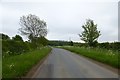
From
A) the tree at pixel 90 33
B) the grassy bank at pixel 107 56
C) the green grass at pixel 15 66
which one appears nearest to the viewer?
the green grass at pixel 15 66

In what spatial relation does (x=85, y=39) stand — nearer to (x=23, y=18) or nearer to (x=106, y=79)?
(x=23, y=18)

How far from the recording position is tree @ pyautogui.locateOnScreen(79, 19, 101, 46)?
235 ft

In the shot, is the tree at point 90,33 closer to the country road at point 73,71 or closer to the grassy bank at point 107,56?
the grassy bank at point 107,56

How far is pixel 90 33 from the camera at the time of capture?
239 feet

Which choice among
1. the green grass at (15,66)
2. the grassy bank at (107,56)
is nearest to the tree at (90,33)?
the grassy bank at (107,56)

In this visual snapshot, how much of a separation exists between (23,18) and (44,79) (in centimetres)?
7068

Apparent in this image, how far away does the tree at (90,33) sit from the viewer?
71688mm

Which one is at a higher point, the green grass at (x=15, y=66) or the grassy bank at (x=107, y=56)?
the grassy bank at (x=107, y=56)

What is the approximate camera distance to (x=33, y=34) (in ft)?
263

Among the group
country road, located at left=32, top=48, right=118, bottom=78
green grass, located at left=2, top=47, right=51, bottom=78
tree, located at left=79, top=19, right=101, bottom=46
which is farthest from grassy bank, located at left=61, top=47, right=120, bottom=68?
tree, located at left=79, top=19, right=101, bottom=46

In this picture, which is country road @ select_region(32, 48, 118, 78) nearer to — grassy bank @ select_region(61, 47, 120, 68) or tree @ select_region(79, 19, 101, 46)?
grassy bank @ select_region(61, 47, 120, 68)

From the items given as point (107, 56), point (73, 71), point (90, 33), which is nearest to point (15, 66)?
point (73, 71)

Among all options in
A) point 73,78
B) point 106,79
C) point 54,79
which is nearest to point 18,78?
point 54,79

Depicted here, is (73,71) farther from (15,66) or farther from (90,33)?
(90,33)
